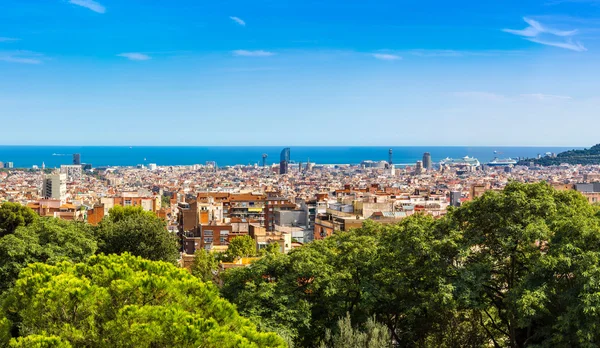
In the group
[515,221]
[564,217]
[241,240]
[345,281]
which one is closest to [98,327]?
[345,281]

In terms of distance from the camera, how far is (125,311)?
1108 cm

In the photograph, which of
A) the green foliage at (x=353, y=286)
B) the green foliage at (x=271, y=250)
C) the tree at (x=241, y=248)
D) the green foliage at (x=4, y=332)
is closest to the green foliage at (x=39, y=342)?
the green foliage at (x=4, y=332)

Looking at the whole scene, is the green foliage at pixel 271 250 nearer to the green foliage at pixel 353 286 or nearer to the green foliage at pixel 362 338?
the green foliage at pixel 353 286

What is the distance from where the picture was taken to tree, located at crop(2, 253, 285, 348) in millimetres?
10453

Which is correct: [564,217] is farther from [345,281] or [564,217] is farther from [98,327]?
[98,327]

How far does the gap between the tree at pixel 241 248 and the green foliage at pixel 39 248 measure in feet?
39.2

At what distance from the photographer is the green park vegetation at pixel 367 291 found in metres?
11.6

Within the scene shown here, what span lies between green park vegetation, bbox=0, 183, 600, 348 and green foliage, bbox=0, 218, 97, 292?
0.09m

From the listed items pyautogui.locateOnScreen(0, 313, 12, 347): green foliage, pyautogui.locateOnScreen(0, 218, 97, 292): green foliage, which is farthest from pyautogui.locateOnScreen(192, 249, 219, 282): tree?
pyautogui.locateOnScreen(0, 313, 12, 347): green foliage

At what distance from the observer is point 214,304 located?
12320 millimetres

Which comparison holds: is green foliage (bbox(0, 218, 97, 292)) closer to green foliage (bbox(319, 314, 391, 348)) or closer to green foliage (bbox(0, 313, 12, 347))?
green foliage (bbox(0, 313, 12, 347))

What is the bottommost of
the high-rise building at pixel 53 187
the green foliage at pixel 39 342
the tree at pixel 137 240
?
the high-rise building at pixel 53 187

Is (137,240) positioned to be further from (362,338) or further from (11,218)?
(362,338)

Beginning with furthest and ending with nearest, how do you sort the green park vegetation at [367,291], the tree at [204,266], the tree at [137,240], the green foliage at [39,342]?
the tree at [137,240]
the tree at [204,266]
the green park vegetation at [367,291]
the green foliage at [39,342]
